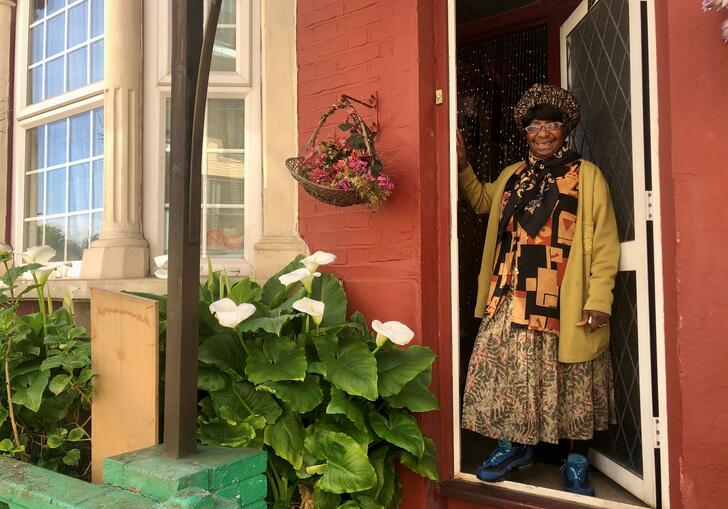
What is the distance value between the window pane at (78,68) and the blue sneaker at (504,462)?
3270 millimetres

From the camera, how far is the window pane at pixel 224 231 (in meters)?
3.40

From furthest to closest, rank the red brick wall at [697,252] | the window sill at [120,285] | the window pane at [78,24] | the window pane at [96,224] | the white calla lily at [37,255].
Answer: the window pane at [78,24]
the window pane at [96,224]
the window sill at [120,285]
the white calla lily at [37,255]
the red brick wall at [697,252]

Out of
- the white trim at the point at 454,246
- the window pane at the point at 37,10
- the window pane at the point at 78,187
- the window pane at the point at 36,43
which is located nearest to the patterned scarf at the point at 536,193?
the white trim at the point at 454,246

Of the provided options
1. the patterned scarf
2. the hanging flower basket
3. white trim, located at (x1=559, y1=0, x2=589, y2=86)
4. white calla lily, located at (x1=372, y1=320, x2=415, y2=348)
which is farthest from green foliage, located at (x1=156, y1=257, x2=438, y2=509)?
white trim, located at (x1=559, y1=0, x2=589, y2=86)

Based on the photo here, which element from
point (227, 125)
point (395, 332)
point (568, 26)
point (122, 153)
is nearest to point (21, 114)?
point (122, 153)

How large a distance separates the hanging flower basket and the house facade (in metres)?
0.18

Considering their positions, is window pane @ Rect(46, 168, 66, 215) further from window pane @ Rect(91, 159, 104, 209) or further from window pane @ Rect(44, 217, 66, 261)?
window pane @ Rect(91, 159, 104, 209)

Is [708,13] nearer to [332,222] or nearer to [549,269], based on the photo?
[549,269]

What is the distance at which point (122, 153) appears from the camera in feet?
11.2

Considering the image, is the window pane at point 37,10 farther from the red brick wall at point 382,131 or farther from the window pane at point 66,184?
the red brick wall at point 382,131

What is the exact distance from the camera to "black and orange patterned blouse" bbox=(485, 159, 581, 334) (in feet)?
8.51

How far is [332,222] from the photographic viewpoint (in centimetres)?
295

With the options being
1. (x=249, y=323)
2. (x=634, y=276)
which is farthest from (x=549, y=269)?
(x=249, y=323)

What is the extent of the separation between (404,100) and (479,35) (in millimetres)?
1997
